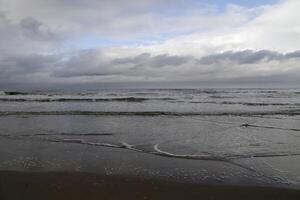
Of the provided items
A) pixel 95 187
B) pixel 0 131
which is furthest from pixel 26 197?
pixel 0 131

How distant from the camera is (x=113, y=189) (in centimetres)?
588

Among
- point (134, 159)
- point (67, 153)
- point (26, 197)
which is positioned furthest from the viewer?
point (67, 153)

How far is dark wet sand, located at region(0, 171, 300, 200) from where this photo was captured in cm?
556

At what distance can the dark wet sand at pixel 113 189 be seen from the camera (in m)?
5.56

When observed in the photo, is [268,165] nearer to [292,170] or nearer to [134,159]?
[292,170]

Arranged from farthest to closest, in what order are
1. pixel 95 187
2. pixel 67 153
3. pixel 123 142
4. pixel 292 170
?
1. pixel 123 142
2. pixel 67 153
3. pixel 292 170
4. pixel 95 187

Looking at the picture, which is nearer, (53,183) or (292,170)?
(53,183)

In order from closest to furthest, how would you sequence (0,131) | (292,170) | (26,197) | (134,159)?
(26,197) → (292,170) → (134,159) → (0,131)

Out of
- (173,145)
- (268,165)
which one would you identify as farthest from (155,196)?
(173,145)

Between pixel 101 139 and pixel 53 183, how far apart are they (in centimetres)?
523

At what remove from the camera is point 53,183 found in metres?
6.12

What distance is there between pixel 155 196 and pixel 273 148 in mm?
5547

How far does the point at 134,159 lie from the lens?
323 inches

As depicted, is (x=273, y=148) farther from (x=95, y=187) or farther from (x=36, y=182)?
(x=36, y=182)
